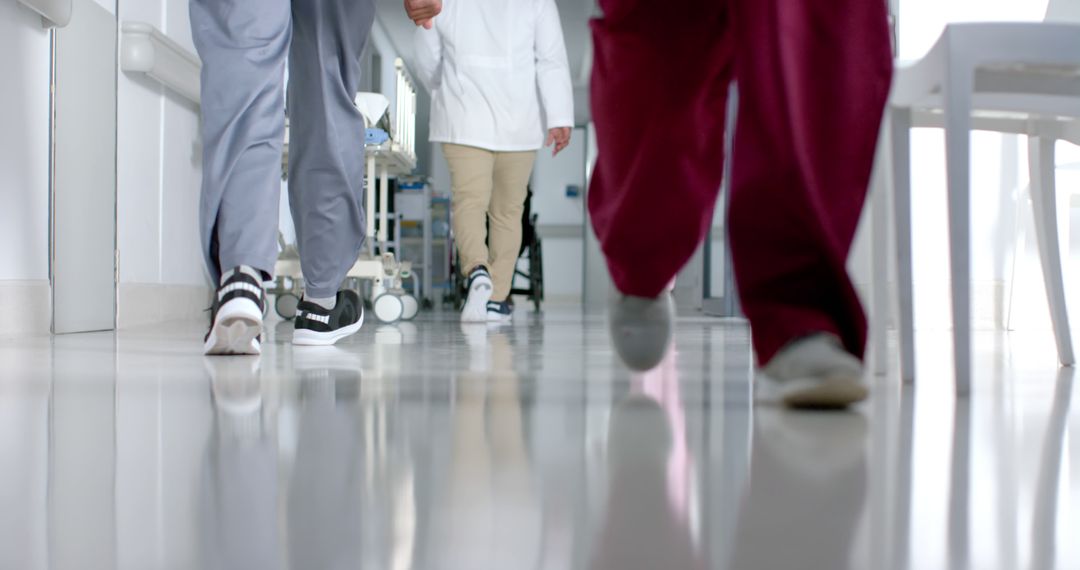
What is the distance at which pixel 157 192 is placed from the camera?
134 inches

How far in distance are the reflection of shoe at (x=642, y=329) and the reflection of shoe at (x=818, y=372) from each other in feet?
0.98

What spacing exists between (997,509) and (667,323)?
705 millimetres

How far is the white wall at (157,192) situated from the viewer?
307 centimetres

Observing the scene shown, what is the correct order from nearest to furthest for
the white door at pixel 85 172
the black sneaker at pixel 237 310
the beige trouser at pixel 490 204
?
the black sneaker at pixel 237 310 < the white door at pixel 85 172 < the beige trouser at pixel 490 204

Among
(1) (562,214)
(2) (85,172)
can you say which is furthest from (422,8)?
(1) (562,214)

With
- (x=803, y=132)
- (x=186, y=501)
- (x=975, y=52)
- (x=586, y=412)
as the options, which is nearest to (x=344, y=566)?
(x=186, y=501)

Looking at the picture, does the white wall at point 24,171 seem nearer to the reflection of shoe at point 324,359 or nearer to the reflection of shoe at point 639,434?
the reflection of shoe at point 324,359

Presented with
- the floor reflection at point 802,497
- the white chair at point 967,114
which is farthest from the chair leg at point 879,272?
the floor reflection at point 802,497

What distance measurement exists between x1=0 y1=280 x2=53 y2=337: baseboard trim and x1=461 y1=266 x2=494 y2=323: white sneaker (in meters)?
1.31

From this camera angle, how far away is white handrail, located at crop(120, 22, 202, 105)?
298 cm

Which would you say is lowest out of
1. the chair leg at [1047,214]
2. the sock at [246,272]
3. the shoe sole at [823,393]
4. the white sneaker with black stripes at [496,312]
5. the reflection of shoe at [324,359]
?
the reflection of shoe at [324,359]

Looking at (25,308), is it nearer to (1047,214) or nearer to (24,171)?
(24,171)

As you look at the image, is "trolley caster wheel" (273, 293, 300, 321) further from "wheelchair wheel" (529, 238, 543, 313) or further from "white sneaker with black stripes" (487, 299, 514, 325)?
"wheelchair wheel" (529, 238, 543, 313)

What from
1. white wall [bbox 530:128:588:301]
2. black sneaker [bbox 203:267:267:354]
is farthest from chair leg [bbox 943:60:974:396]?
white wall [bbox 530:128:588:301]
